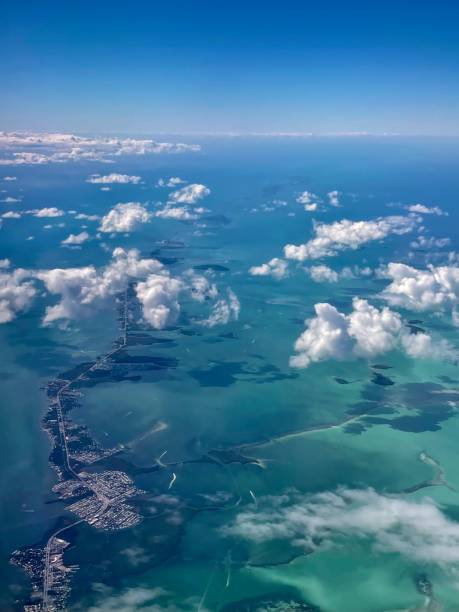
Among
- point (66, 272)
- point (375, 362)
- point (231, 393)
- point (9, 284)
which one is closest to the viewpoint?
point (231, 393)

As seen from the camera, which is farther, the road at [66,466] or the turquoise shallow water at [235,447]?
the turquoise shallow water at [235,447]

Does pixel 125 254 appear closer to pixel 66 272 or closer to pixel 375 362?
pixel 66 272

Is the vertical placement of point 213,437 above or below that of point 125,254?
below

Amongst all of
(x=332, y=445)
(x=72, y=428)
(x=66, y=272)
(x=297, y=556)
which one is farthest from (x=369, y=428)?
(x=66, y=272)

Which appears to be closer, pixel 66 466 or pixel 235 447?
pixel 66 466

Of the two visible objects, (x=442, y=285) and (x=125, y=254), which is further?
(x=125, y=254)

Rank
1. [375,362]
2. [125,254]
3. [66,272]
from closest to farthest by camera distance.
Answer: [375,362], [66,272], [125,254]

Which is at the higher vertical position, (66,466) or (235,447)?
(235,447)

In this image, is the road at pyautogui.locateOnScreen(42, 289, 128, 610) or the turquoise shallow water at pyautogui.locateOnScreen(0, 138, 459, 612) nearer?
the road at pyautogui.locateOnScreen(42, 289, 128, 610)

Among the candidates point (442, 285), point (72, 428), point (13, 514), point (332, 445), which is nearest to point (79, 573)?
point (13, 514)

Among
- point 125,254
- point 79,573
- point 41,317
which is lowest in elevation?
point 79,573

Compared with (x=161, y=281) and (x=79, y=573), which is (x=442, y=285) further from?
(x=79, y=573)
